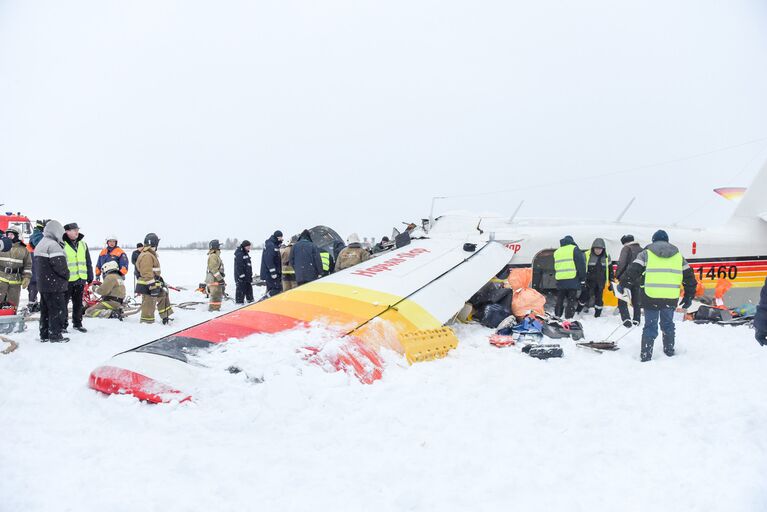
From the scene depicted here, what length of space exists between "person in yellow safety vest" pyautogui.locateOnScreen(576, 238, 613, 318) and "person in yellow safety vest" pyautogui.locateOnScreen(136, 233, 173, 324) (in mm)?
7312

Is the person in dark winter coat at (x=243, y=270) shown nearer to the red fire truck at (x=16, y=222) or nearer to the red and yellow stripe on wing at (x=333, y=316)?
the red and yellow stripe on wing at (x=333, y=316)

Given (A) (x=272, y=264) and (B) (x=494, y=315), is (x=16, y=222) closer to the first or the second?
(A) (x=272, y=264)

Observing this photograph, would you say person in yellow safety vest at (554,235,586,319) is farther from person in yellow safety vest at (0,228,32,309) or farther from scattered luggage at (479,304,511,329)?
person in yellow safety vest at (0,228,32,309)

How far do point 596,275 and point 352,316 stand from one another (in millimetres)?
5329

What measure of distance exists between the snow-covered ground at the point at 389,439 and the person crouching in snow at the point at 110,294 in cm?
399

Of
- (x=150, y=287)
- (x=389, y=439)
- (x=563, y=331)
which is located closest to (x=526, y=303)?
(x=563, y=331)

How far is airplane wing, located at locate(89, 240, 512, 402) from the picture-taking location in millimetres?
3496

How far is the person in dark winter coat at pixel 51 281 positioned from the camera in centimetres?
630

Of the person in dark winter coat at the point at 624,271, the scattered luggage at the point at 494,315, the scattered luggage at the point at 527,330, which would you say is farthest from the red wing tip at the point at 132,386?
the person in dark winter coat at the point at 624,271

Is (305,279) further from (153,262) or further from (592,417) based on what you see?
(592,417)

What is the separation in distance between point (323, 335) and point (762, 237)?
9194 mm

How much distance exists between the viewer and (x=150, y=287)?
26.2 feet

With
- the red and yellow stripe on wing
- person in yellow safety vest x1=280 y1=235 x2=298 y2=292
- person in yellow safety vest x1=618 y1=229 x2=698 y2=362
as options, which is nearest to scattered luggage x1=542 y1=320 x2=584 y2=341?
person in yellow safety vest x1=618 y1=229 x2=698 y2=362

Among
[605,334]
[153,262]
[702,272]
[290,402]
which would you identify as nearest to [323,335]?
[290,402]
